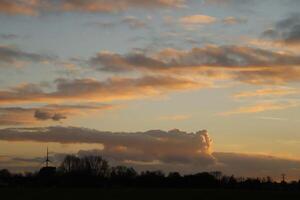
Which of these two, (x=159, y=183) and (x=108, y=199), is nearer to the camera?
(x=108, y=199)

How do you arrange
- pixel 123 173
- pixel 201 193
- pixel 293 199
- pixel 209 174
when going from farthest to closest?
1. pixel 123 173
2. pixel 209 174
3. pixel 201 193
4. pixel 293 199

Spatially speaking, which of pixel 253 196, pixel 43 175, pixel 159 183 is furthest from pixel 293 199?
pixel 43 175

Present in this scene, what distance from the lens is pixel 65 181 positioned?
131 meters

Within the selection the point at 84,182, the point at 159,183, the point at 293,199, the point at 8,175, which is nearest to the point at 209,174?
the point at 159,183

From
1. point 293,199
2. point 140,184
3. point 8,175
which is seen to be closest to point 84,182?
point 140,184

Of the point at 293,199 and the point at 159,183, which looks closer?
the point at 293,199

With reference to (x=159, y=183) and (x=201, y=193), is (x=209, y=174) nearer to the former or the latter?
(x=159, y=183)

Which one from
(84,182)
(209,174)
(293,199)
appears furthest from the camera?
(209,174)

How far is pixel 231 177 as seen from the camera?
502ft

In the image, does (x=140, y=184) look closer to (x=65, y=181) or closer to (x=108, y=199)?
Result: (x=65, y=181)

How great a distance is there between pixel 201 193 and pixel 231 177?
72.4 meters

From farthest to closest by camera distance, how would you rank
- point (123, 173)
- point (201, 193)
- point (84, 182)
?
point (123, 173) < point (84, 182) < point (201, 193)

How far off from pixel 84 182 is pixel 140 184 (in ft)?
43.3

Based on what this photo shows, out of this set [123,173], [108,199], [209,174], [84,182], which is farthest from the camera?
[123,173]
